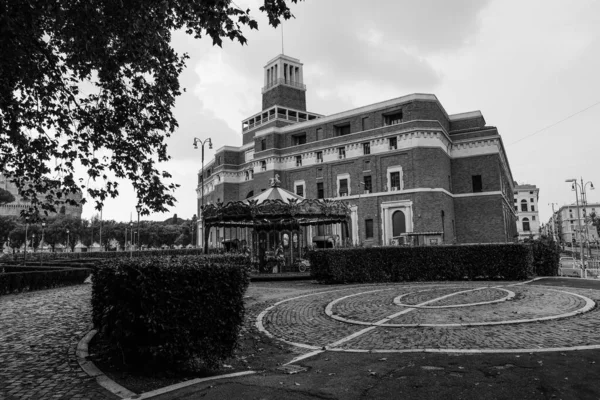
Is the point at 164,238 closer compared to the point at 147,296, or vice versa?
the point at 147,296

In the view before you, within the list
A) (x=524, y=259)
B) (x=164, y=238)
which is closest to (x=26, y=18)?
(x=524, y=259)

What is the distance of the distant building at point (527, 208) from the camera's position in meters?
108

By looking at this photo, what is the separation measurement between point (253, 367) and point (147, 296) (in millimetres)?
1935

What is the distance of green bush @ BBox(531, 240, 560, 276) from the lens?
60.7 ft

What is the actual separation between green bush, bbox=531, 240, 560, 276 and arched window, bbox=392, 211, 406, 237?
70.4 ft

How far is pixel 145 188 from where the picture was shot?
9.59 metres

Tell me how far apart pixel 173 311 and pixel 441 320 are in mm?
5916

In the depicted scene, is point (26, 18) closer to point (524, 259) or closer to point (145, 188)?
point (145, 188)

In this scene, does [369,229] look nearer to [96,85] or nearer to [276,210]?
[276,210]

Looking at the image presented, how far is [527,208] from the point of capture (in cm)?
11075

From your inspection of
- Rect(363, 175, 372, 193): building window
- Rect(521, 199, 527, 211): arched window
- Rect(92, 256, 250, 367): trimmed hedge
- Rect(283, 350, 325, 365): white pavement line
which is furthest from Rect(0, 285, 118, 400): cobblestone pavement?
Rect(521, 199, 527, 211): arched window

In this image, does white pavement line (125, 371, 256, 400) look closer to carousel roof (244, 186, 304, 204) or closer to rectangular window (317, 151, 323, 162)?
carousel roof (244, 186, 304, 204)

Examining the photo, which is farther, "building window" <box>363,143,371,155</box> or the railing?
the railing

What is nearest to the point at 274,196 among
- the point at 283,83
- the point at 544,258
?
the point at 544,258
